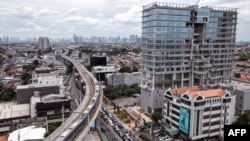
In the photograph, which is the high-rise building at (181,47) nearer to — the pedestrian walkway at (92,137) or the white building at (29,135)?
the pedestrian walkway at (92,137)

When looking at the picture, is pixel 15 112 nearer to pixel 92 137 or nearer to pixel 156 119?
pixel 92 137

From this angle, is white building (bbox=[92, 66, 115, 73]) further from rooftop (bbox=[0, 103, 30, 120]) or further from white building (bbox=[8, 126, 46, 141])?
white building (bbox=[8, 126, 46, 141])

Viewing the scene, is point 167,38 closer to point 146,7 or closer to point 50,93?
point 146,7

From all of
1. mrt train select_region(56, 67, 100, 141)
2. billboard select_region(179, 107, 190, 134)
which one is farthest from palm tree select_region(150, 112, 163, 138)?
mrt train select_region(56, 67, 100, 141)

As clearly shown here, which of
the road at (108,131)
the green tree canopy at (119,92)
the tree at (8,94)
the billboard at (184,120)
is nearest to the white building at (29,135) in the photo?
the road at (108,131)

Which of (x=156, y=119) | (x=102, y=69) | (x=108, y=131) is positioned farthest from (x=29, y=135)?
(x=102, y=69)

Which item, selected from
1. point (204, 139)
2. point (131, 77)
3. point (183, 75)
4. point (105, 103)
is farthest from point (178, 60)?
point (131, 77)

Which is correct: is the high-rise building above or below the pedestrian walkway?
above
